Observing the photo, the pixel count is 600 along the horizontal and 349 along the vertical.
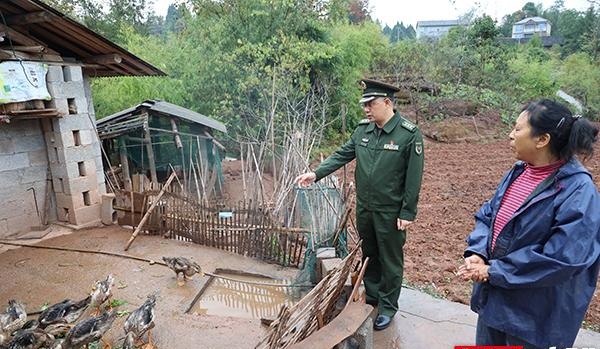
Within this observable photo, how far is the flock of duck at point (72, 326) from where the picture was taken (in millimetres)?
3184

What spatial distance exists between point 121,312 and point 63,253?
2145mm

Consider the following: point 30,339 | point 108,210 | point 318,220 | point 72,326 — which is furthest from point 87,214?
point 318,220

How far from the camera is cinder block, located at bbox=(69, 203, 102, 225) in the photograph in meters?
6.49

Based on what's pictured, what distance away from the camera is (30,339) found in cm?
317

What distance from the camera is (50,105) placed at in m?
6.12

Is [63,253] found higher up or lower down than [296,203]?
lower down

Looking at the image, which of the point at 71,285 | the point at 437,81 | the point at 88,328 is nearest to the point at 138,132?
the point at 71,285

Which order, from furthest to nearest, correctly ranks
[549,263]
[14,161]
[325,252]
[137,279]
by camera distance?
[14,161], [137,279], [325,252], [549,263]

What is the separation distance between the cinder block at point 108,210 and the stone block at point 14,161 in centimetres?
127

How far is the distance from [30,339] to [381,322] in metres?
2.90

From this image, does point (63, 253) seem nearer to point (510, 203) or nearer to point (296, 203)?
point (296, 203)

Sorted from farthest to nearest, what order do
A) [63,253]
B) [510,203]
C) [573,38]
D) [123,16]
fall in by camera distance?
[573,38] → [123,16] → [63,253] → [510,203]

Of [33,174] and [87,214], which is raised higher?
[33,174]

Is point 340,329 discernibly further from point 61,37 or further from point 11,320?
point 61,37
